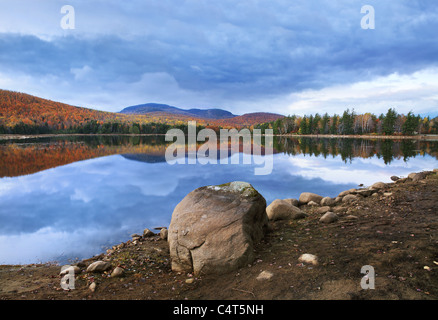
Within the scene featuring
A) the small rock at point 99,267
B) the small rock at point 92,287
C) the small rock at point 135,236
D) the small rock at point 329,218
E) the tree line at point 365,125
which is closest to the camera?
the small rock at point 92,287

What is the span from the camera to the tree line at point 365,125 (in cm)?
10969

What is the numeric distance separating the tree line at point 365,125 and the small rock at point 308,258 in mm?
125533

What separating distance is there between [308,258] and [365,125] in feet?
495

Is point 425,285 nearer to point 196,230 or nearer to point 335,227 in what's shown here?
point 335,227

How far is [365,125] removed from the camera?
134 m

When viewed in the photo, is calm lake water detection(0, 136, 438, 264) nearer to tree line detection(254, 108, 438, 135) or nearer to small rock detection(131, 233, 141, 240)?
small rock detection(131, 233, 141, 240)

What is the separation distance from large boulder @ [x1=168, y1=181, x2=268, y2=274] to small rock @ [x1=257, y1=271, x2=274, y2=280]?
0.85m

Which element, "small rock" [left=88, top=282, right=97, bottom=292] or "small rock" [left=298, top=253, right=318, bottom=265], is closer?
"small rock" [left=88, top=282, right=97, bottom=292]

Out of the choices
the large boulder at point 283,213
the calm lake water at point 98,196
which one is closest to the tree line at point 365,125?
the calm lake water at point 98,196

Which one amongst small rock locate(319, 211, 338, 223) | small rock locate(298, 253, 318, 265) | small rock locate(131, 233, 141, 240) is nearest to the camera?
small rock locate(298, 253, 318, 265)

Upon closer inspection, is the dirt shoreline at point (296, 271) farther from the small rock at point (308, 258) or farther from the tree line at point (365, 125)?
the tree line at point (365, 125)

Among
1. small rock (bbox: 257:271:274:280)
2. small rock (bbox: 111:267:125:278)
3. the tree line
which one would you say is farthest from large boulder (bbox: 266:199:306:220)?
the tree line

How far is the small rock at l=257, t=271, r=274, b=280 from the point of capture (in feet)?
19.6

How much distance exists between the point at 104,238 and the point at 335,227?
10.4 m
